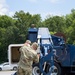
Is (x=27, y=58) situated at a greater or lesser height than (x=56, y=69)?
greater

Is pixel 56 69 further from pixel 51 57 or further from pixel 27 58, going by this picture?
pixel 27 58

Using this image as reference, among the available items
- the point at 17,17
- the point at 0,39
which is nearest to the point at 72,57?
the point at 0,39

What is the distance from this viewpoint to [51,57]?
1453 centimetres

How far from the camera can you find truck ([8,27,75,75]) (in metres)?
14.7

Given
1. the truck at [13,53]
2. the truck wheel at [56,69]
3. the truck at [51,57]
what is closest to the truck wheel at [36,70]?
the truck at [51,57]

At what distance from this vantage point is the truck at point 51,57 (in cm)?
1469

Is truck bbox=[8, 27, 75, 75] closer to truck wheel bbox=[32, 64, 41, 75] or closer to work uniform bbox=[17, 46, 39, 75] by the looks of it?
truck wheel bbox=[32, 64, 41, 75]

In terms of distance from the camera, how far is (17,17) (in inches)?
3046

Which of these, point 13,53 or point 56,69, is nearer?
point 56,69

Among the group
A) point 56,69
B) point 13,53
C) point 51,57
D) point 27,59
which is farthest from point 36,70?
point 27,59

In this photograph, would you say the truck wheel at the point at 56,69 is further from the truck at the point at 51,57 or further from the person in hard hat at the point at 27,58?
the person in hard hat at the point at 27,58

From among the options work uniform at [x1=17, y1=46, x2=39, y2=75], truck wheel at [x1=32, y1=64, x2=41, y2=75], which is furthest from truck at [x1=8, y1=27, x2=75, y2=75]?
work uniform at [x1=17, y1=46, x2=39, y2=75]

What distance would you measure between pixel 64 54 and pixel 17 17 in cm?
6275

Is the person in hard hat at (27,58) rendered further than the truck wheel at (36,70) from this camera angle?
No
